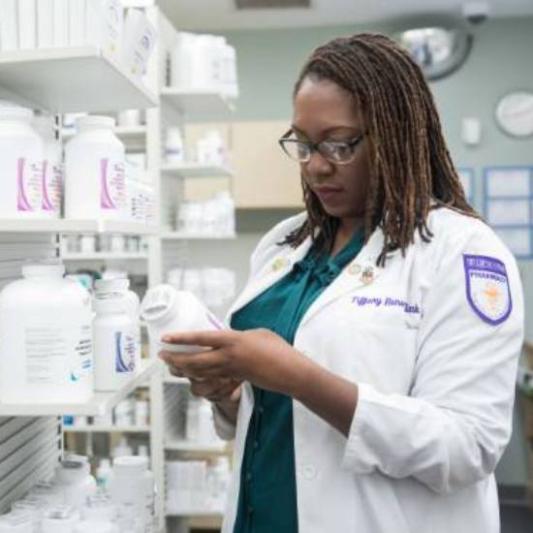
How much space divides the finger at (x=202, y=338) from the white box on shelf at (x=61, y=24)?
505mm

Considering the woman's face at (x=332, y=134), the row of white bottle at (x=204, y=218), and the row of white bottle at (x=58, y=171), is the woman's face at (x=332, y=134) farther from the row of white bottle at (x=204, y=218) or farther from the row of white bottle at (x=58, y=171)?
the row of white bottle at (x=204, y=218)

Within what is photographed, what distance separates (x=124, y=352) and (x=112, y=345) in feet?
0.09

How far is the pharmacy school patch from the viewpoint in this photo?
3.59 ft

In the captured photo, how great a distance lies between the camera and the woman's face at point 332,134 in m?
1.21

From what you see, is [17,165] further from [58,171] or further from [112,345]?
[112,345]

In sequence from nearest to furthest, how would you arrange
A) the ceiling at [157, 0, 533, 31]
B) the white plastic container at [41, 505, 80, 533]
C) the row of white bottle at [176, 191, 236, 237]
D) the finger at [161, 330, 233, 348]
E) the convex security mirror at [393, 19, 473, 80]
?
the finger at [161, 330, 233, 348], the white plastic container at [41, 505, 80, 533], the row of white bottle at [176, 191, 236, 237], the ceiling at [157, 0, 533, 31], the convex security mirror at [393, 19, 473, 80]

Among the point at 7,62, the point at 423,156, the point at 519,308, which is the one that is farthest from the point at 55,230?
the point at 519,308

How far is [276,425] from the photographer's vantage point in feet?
4.14

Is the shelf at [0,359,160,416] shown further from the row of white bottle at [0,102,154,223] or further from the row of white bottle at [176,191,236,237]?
the row of white bottle at [176,191,236,237]

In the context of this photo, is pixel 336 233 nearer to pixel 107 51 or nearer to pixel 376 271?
pixel 376 271

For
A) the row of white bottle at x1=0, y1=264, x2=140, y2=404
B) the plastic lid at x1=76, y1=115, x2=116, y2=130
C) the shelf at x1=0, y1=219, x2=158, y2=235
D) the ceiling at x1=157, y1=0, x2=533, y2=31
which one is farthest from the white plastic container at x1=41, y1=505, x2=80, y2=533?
the ceiling at x1=157, y1=0, x2=533, y2=31

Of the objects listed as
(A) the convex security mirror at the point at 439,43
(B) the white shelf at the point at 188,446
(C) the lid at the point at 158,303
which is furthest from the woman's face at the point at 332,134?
(A) the convex security mirror at the point at 439,43

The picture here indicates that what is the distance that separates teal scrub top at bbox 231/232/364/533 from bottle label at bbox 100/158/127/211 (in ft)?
1.02

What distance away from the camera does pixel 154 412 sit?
3.18 m
